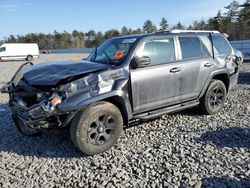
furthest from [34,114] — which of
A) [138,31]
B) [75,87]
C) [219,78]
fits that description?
[138,31]

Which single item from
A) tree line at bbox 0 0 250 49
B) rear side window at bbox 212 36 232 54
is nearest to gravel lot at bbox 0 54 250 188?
rear side window at bbox 212 36 232 54

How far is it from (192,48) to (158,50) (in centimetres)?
93

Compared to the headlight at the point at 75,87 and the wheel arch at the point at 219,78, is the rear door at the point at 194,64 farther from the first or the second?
the headlight at the point at 75,87

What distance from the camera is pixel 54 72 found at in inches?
183

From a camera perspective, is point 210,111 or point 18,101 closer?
point 18,101

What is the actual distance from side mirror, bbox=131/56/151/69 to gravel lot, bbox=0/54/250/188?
1.26 m

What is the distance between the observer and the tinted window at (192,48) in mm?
5737

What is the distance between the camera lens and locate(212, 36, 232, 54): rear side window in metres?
6.45

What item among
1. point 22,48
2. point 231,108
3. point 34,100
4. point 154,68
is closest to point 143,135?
point 154,68

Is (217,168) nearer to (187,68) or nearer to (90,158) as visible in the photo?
(90,158)

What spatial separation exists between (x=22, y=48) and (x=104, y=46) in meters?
34.4

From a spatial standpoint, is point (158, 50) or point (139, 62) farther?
point (158, 50)

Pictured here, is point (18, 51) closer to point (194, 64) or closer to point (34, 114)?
point (194, 64)

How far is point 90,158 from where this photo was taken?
4402mm
